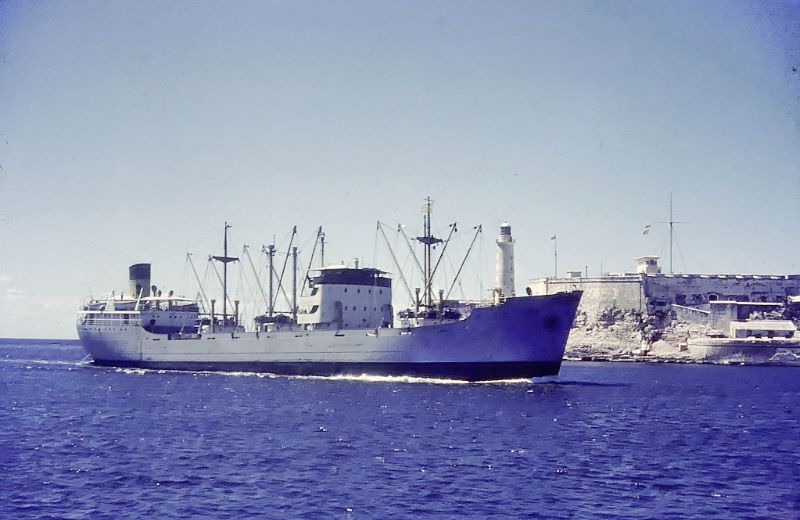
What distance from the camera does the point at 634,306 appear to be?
3482 inches

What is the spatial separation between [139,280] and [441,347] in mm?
39022

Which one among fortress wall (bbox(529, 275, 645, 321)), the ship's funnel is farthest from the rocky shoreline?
the ship's funnel

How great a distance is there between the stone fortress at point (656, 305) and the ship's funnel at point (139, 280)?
48575mm

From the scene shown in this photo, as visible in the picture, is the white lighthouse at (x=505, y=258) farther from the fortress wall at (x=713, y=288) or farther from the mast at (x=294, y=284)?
the fortress wall at (x=713, y=288)

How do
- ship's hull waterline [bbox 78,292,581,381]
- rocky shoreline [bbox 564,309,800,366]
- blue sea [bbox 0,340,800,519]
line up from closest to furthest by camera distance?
blue sea [bbox 0,340,800,519], ship's hull waterline [bbox 78,292,581,381], rocky shoreline [bbox 564,309,800,366]

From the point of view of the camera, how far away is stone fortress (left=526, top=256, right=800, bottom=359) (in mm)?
86750

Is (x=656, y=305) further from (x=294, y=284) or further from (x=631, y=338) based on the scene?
(x=294, y=284)

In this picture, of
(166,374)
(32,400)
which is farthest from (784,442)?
(166,374)

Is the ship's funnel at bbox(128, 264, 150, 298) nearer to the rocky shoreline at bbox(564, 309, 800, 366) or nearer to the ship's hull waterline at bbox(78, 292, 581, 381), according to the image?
the ship's hull waterline at bbox(78, 292, 581, 381)

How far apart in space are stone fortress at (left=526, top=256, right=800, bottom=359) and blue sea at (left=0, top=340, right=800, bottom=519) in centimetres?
4401

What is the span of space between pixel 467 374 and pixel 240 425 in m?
19.2

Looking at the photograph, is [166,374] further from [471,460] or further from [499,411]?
[471,460]

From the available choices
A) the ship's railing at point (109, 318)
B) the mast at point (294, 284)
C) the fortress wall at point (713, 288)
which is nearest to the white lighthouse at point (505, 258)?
the mast at point (294, 284)

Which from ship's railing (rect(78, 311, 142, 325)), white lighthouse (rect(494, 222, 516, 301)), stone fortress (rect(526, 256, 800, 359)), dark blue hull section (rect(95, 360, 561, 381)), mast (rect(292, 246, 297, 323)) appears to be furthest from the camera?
stone fortress (rect(526, 256, 800, 359))
